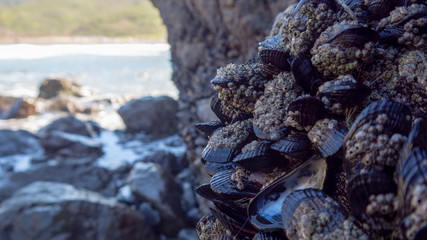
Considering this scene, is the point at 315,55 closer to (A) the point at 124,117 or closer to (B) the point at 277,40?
(B) the point at 277,40

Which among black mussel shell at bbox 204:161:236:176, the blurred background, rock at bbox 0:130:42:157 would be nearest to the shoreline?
the blurred background

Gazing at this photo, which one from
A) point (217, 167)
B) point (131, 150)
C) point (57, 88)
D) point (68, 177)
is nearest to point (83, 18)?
point (57, 88)

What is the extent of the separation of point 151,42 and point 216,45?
47436 mm

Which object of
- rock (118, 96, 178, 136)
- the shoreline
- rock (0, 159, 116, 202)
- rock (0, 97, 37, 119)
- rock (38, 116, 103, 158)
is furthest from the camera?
the shoreline

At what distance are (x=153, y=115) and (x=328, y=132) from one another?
26.9ft

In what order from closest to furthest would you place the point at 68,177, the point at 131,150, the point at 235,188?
the point at 235,188
the point at 68,177
the point at 131,150

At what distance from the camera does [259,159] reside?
1.17 m

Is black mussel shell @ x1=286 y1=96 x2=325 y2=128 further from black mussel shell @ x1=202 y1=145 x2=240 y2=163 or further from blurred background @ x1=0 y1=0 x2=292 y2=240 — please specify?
blurred background @ x1=0 y1=0 x2=292 y2=240

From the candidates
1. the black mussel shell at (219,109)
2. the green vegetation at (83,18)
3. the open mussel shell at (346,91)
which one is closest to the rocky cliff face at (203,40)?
the black mussel shell at (219,109)

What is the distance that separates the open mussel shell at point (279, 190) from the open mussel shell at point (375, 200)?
0.74ft

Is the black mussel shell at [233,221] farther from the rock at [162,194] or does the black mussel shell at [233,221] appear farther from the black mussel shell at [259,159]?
the rock at [162,194]

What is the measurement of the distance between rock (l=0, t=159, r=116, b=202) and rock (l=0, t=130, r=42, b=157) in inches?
70.1

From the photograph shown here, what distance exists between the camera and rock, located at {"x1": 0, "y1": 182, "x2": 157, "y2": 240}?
3686mm

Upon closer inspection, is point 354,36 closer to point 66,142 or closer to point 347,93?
point 347,93
